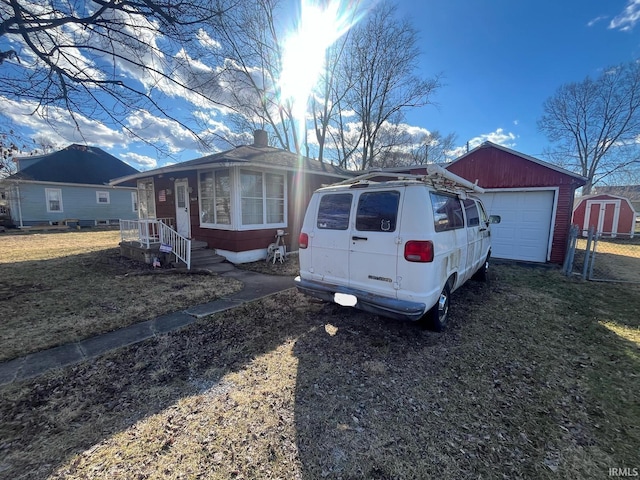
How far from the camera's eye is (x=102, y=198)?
2100 cm

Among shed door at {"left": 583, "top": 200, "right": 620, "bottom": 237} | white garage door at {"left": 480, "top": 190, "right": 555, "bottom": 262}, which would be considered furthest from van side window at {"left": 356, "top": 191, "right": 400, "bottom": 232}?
shed door at {"left": 583, "top": 200, "right": 620, "bottom": 237}

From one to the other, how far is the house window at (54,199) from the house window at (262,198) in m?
19.3

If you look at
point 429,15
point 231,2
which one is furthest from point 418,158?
→ point 231,2

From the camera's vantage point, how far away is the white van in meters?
3.21

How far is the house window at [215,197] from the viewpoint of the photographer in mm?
8152

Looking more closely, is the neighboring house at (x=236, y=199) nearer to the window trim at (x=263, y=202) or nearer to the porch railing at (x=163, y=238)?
the window trim at (x=263, y=202)

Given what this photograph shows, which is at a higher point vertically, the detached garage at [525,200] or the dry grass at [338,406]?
the detached garage at [525,200]

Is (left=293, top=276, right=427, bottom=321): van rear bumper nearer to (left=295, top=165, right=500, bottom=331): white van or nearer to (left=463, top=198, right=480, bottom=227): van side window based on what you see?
(left=295, top=165, right=500, bottom=331): white van

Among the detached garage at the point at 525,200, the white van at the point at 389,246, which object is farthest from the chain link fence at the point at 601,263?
the white van at the point at 389,246

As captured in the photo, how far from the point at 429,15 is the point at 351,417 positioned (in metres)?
12.3

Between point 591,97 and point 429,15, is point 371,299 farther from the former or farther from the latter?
point 591,97

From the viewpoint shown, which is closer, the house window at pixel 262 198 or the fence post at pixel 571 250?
the fence post at pixel 571 250

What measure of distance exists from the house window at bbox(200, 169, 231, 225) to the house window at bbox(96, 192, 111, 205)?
57.6 ft

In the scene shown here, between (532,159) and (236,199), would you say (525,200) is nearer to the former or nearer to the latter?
(532,159)
